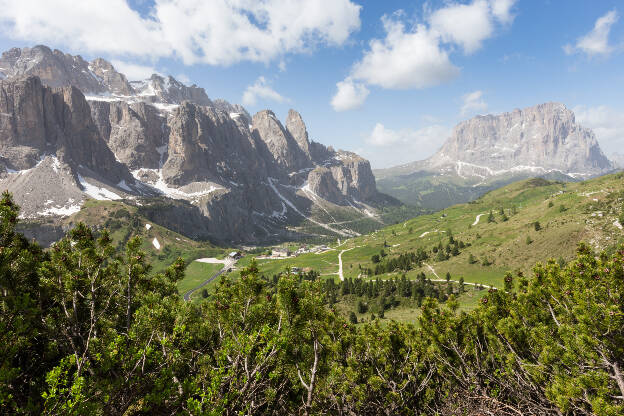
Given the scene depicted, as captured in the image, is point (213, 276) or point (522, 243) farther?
point (213, 276)

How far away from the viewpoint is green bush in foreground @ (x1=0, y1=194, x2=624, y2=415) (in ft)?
34.0

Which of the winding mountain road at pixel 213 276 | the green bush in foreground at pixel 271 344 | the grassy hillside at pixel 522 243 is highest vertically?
the green bush in foreground at pixel 271 344

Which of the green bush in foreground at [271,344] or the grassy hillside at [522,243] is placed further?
the grassy hillside at [522,243]

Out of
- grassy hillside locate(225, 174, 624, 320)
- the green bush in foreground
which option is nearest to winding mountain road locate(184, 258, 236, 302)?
grassy hillside locate(225, 174, 624, 320)

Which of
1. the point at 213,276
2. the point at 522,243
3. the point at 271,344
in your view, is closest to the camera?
the point at 271,344

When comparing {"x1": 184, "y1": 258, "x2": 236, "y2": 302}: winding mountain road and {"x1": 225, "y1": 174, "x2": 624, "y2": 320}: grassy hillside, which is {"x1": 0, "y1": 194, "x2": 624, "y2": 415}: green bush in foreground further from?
{"x1": 184, "y1": 258, "x2": 236, "y2": 302}: winding mountain road

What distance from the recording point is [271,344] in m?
11.5

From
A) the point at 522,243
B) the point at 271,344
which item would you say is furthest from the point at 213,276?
the point at 271,344

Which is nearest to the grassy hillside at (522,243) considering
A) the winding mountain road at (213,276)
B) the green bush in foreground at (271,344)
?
the winding mountain road at (213,276)

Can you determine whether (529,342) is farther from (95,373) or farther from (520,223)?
(520,223)

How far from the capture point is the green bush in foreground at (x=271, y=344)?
10.4 m

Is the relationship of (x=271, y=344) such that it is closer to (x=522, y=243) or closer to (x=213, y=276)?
(x=522, y=243)

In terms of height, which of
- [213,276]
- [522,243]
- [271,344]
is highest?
[271,344]

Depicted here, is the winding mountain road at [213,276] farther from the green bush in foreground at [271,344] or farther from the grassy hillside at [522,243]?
the green bush in foreground at [271,344]
